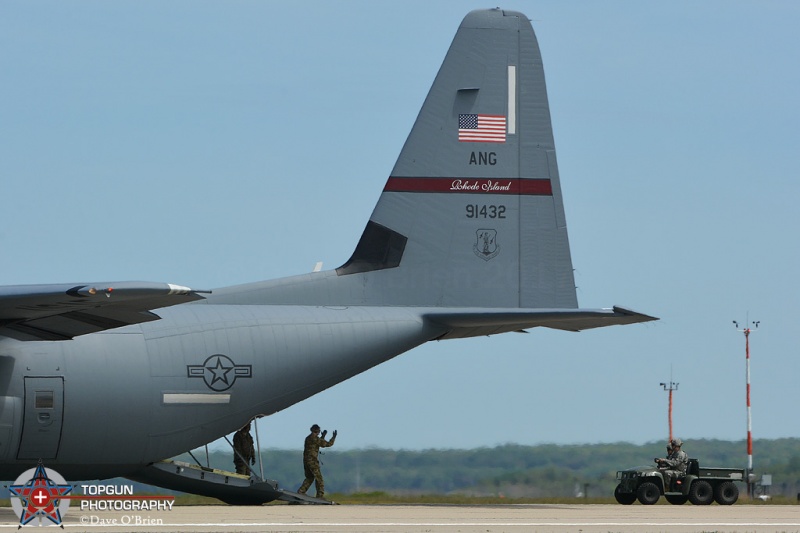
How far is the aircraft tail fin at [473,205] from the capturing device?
65.7ft

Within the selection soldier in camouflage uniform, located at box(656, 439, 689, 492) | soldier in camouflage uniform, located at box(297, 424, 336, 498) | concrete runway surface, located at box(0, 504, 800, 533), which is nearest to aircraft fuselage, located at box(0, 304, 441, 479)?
concrete runway surface, located at box(0, 504, 800, 533)

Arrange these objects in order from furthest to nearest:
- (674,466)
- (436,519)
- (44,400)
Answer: (674,466) < (44,400) < (436,519)

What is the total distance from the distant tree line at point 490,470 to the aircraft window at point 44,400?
5143 millimetres

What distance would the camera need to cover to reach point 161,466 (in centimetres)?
1859

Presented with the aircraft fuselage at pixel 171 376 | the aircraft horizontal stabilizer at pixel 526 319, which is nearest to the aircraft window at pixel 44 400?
the aircraft fuselage at pixel 171 376

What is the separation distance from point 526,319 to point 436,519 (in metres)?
4.05

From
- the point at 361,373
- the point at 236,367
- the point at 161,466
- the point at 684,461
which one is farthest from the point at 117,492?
the point at 684,461

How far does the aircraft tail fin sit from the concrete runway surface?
3.57 metres

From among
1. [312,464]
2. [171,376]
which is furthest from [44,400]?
[312,464]

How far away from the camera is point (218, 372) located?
18188mm

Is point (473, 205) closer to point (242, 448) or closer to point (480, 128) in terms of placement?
point (480, 128)

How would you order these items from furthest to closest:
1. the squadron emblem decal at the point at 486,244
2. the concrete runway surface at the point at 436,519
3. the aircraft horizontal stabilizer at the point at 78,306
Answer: the squadron emblem decal at the point at 486,244 < the concrete runway surface at the point at 436,519 < the aircraft horizontal stabilizer at the point at 78,306

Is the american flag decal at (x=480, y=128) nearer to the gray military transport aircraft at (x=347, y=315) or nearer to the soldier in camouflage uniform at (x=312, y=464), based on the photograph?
the gray military transport aircraft at (x=347, y=315)

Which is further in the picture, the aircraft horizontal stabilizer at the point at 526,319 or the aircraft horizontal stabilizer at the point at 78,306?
the aircraft horizontal stabilizer at the point at 526,319
